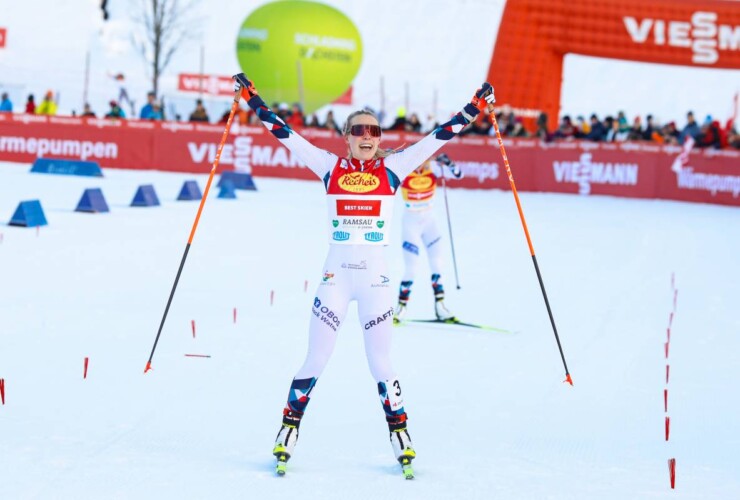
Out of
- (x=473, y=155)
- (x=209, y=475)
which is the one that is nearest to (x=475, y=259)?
(x=209, y=475)

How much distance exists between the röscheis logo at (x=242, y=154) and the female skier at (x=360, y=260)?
25.2 metres

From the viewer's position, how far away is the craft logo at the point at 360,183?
20.5ft

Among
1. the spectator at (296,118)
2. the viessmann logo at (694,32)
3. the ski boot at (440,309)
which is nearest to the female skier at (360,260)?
the ski boot at (440,309)

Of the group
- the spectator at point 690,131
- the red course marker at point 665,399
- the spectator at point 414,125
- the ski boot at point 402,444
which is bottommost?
the red course marker at point 665,399

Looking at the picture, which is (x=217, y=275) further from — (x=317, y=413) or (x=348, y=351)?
(x=317, y=413)

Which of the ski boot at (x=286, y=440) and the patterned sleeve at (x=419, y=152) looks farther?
the patterned sleeve at (x=419, y=152)

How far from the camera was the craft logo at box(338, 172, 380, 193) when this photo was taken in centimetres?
623

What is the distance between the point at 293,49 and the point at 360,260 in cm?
3561

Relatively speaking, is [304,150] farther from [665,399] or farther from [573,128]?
[573,128]

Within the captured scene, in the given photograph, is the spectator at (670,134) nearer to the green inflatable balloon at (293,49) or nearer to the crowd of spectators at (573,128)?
the crowd of spectators at (573,128)

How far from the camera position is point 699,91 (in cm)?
7581

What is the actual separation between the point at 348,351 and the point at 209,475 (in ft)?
12.3

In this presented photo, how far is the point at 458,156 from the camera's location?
30.0 meters

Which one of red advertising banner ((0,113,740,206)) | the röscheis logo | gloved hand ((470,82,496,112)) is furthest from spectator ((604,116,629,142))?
gloved hand ((470,82,496,112))
